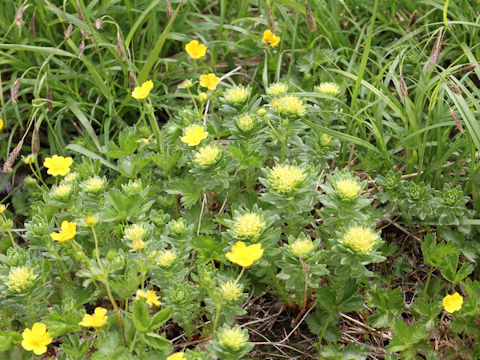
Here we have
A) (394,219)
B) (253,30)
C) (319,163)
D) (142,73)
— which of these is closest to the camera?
(319,163)

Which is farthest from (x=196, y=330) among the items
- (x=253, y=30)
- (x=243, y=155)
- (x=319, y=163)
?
(x=253, y=30)

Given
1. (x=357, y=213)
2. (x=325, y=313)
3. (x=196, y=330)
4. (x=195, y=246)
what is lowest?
(x=196, y=330)

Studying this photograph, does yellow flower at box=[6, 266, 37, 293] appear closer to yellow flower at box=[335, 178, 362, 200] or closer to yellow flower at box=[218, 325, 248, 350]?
yellow flower at box=[218, 325, 248, 350]

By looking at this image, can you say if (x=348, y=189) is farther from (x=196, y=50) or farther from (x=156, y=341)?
(x=196, y=50)

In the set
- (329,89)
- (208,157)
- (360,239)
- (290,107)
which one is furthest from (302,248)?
(329,89)

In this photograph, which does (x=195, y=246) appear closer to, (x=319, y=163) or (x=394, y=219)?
(x=319, y=163)
